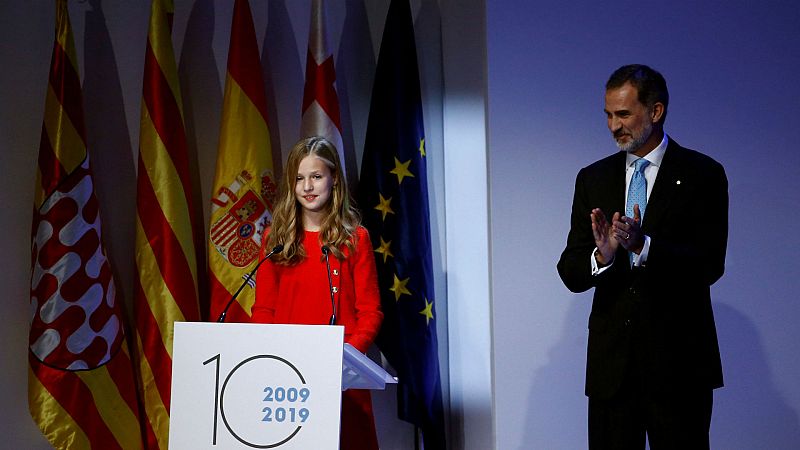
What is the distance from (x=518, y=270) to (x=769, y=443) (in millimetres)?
→ 1316

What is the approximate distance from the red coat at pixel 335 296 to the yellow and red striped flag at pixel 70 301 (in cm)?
85

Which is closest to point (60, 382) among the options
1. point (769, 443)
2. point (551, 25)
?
point (551, 25)

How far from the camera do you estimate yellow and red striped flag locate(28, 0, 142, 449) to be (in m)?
3.65

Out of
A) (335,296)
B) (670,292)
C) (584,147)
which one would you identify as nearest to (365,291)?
(335,296)

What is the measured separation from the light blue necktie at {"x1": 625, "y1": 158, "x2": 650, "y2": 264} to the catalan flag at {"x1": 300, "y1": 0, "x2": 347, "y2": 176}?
4.83 feet

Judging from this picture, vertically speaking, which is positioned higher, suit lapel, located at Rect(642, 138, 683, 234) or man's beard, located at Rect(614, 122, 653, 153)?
man's beard, located at Rect(614, 122, 653, 153)

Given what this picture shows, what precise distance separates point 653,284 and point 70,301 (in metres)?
2.35

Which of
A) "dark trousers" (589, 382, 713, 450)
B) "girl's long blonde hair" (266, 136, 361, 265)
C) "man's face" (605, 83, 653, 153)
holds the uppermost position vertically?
"man's face" (605, 83, 653, 153)

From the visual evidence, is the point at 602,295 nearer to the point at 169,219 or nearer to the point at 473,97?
the point at 473,97

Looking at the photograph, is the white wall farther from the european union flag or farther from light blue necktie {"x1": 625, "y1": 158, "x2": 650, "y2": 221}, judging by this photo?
light blue necktie {"x1": 625, "y1": 158, "x2": 650, "y2": 221}

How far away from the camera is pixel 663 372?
112 inches

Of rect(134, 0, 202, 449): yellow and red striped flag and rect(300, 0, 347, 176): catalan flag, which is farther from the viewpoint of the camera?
rect(300, 0, 347, 176): catalan flag

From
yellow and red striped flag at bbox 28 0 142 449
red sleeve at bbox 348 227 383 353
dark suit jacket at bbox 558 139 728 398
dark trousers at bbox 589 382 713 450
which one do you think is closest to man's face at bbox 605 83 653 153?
dark suit jacket at bbox 558 139 728 398

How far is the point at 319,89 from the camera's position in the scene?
403cm
